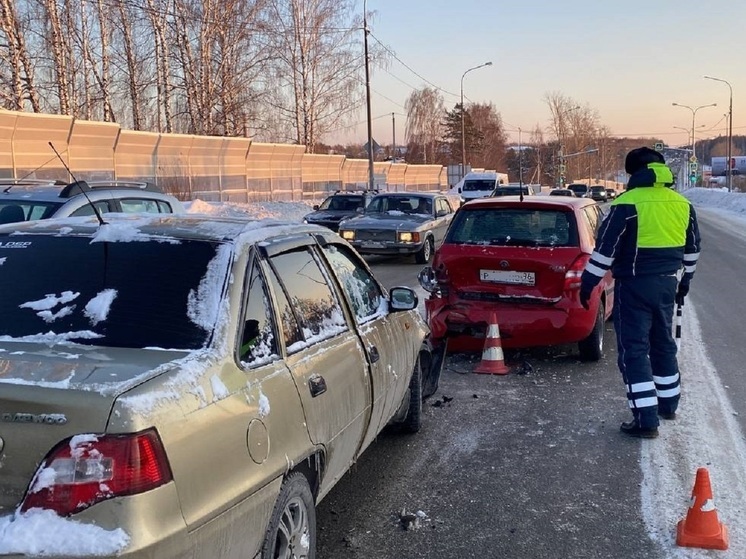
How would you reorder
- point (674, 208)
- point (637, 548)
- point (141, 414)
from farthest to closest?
1. point (674, 208)
2. point (637, 548)
3. point (141, 414)

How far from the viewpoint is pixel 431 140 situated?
102 metres

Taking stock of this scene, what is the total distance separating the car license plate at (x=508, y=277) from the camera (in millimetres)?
7035

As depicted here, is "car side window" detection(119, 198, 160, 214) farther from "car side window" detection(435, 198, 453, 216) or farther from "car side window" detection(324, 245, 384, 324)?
"car side window" detection(435, 198, 453, 216)

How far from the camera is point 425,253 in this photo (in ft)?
55.7

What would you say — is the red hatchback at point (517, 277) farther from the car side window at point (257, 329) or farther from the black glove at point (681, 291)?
the car side window at point (257, 329)

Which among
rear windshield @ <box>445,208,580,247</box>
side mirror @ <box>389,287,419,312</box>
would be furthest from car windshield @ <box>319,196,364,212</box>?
side mirror @ <box>389,287,419,312</box>

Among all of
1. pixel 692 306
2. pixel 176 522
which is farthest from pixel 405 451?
pixel 692 306

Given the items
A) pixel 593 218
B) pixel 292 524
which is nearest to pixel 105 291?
pixel 292 524

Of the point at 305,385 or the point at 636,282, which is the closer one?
the point at 305,385

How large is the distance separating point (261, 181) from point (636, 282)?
3053 centimetres

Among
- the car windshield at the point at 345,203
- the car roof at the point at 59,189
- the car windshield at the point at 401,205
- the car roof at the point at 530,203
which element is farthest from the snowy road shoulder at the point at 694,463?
the car windshield at the point at 345,203

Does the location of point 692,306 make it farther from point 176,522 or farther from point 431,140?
point 431,140

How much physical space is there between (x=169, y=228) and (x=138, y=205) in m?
5.27

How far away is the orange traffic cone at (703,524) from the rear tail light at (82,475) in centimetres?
277
